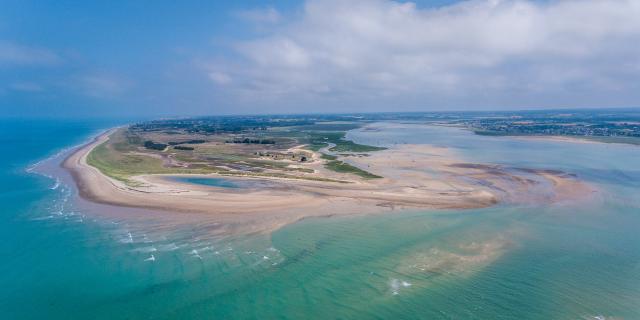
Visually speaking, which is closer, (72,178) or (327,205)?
(327,205)

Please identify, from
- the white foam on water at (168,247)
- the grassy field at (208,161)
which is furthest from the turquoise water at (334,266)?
the grassy field at (208,161)

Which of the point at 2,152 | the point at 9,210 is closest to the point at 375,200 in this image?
the point at 9,210

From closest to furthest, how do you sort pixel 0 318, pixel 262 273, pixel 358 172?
pixel 0 318 → pixel 262 273 → pixel 358 172

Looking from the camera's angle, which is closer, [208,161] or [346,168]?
[346,168]

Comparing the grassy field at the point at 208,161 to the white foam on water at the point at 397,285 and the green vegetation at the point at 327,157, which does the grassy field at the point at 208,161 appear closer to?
the green vegetation at the point at 327,157

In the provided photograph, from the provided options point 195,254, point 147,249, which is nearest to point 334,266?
point 195,254

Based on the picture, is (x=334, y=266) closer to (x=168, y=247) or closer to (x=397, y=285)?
(x=397, y=285)

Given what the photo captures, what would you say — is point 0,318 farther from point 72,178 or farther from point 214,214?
point 72,178

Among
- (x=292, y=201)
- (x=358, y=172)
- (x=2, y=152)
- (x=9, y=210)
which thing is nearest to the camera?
(x=9, y=210)
